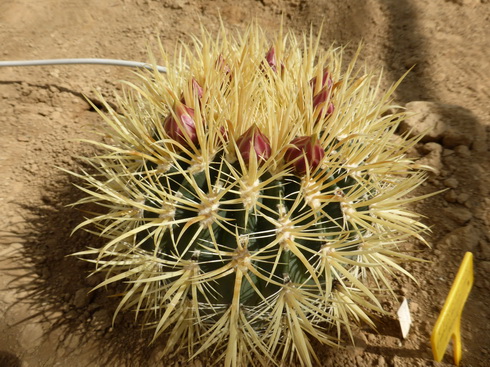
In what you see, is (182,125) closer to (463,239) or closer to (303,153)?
(303,153)

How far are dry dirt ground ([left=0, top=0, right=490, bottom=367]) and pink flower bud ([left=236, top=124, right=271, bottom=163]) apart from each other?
547 mm

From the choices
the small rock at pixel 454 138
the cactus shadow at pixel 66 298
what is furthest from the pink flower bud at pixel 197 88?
the small rock at pixel 454 138

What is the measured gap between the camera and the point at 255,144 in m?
0.75

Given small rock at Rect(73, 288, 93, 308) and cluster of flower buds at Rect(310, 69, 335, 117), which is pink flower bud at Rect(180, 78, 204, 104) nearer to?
cluster of flower buds at Rect(310, 69, 335, 117)

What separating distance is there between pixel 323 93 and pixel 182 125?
0.31 metres

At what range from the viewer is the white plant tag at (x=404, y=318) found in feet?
3.34

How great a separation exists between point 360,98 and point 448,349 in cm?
65

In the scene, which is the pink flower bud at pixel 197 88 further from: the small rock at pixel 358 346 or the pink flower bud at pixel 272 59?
the small rock at pixel 358 346

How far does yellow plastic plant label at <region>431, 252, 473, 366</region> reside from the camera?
806mm

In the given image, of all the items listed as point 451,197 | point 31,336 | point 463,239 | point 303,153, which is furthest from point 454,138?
point 31,336

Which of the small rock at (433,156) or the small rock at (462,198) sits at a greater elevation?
the small rock at (433,156)

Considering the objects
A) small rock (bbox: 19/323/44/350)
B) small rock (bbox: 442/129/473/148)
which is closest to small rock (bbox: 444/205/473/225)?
small rock (bbox: 442/129/473/148)

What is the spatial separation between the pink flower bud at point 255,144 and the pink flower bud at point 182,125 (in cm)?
11

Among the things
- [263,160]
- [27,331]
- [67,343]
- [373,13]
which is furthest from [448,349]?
[373,13]
